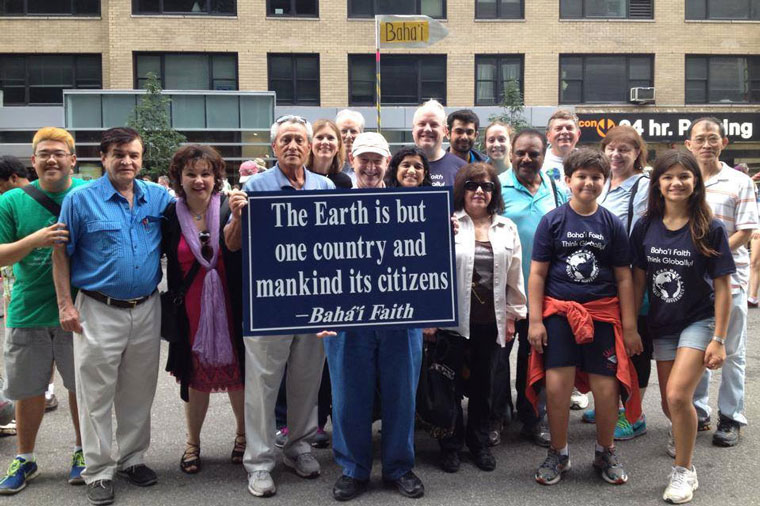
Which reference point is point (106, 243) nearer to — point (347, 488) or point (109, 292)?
point (109, 292)

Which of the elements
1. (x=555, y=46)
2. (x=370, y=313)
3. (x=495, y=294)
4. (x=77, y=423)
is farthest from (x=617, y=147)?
(x=555, y=46)

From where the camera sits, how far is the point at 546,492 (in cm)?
412

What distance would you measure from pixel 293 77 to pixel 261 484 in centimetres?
2022

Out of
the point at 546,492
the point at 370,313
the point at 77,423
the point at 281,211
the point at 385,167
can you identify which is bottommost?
the point at 546,492

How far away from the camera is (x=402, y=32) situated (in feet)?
31.7

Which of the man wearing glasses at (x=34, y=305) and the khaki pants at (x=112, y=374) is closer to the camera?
the khaki pants at (x=112, y=374)

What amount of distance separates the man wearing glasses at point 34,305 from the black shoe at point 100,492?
281mm

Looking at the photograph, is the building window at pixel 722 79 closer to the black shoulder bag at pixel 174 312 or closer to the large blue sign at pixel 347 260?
the large blue sign at pixel 347 260

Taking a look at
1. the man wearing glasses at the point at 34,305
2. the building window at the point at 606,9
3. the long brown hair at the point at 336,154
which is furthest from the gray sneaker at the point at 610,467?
the building window at the point at 606,9

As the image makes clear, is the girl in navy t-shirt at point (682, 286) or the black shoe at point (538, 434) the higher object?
the girl in navy t-shirt at point (682, 286)

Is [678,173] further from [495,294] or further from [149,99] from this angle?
[149,99]

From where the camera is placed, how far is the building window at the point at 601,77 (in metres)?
23.5

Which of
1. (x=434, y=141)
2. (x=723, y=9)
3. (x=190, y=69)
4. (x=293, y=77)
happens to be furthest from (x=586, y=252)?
(x=723, y=9)

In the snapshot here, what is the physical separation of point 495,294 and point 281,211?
4.83ft
